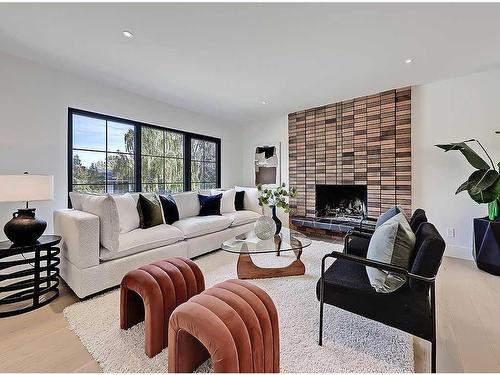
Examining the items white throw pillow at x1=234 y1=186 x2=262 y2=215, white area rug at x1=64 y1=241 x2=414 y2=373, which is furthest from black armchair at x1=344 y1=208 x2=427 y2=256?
white throw pillow at x1=234 y1=186 x2=262 y2=215

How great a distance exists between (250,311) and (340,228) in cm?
320

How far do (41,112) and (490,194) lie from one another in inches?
208

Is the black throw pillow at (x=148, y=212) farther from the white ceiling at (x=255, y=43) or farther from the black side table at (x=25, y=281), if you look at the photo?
the white ceiling at (x=255, y=43)

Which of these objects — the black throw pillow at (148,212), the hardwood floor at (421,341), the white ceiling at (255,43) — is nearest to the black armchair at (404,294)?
the hardwood floor at (421,341)

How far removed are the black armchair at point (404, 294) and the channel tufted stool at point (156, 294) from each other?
0.94m

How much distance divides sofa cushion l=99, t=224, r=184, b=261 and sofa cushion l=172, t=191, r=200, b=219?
25.4 inches

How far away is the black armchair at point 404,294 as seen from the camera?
4.14ft

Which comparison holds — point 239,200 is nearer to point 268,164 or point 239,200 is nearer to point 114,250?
point 268,164

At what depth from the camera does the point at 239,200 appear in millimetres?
4473

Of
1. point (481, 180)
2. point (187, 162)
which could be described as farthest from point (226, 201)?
point (481, 180)

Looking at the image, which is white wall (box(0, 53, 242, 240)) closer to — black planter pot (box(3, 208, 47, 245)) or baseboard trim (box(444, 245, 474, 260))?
black planter pot (box(3, 208, 47, 245))

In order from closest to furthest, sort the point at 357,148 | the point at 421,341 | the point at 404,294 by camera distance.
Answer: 1. the point at 404,294
2. the point at 421,341
3. the point at 357,148

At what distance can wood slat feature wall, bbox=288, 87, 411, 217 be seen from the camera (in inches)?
145

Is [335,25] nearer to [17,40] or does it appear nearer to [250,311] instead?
[250,311]
